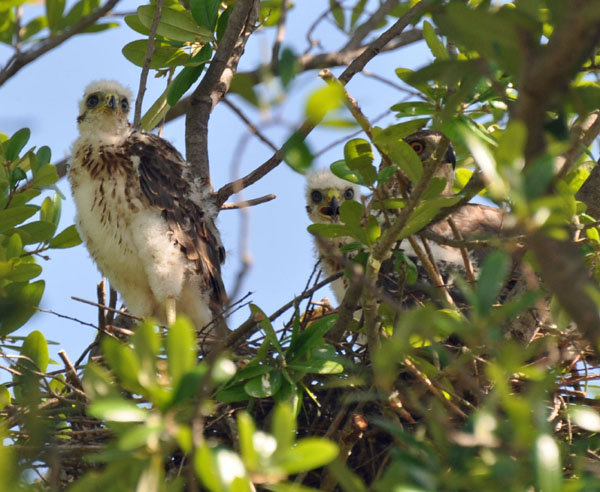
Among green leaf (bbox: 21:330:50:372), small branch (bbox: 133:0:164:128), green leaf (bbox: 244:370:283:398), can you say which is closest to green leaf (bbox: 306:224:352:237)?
green leaf (bbox: 244:370:283:398)

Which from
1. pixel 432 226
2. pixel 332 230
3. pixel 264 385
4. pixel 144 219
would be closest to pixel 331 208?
pixel 432 226

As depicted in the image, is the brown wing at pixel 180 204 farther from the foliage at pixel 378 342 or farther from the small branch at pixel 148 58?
the small branch at pixel 148 58

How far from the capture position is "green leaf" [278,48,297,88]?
4.63 ft

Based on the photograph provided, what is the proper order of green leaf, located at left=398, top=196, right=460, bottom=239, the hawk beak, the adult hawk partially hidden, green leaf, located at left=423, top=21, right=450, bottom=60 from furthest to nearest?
1. the hawk beak
2. the adult hawk partially hidden
3. green leaf, located at left=423, top=21, right=450, bottom=60
4. green leaf, located at left=398, top=196, right=460, bottom=239

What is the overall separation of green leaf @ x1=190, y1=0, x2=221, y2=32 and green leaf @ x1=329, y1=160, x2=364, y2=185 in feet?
3.94

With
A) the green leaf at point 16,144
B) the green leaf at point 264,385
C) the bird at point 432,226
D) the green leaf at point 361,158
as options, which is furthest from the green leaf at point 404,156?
the green leaf at point 16,144

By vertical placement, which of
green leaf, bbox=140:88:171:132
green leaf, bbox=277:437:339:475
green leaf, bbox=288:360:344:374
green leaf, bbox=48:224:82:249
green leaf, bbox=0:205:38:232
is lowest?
green leaf, bbox=277:437:339:475

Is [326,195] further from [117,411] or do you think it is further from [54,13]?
[117,411]

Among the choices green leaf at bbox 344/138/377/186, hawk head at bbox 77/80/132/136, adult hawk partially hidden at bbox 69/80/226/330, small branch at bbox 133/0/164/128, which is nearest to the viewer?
green leaf at bbox 344/138/377/186

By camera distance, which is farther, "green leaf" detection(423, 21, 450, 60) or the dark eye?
the dark eye

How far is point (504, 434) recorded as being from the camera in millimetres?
1797

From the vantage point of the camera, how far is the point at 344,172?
3.00 m

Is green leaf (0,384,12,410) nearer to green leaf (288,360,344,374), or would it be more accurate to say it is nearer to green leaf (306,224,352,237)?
green leaf (288,360,344,374)

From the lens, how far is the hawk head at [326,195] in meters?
5.14
